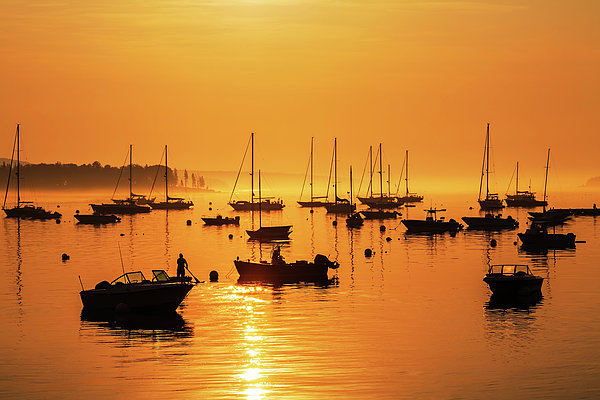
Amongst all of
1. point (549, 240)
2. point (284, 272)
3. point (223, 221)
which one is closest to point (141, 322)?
point (284, 272)

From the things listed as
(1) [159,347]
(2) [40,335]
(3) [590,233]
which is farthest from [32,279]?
(3) [590,233]

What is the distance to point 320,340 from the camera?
48.3 meters

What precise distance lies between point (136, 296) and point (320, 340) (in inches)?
575

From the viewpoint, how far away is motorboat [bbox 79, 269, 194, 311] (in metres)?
56.5

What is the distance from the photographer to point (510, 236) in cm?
14275

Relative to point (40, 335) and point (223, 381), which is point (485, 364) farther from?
point (40, 335)

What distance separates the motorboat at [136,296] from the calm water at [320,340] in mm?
1165

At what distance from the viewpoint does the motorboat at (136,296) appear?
185ft

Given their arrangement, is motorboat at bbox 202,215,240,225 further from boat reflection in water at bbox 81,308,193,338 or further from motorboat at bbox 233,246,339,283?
boat reflection in water at bbox 81,308,193,338

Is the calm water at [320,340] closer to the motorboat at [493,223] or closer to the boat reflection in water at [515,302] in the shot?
the boat reflection in water at [515,302]

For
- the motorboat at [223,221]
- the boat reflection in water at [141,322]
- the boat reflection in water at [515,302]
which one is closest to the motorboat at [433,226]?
the motorboat at [223,221]

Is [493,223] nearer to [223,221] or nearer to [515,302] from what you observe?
[223,221]

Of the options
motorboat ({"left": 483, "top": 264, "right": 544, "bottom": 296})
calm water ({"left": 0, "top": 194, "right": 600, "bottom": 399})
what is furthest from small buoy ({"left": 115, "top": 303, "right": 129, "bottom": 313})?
motorboat ({"left": 483, "top": 264, "right": 544, "bottom": 296})

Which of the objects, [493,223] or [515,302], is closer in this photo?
[515,302]
